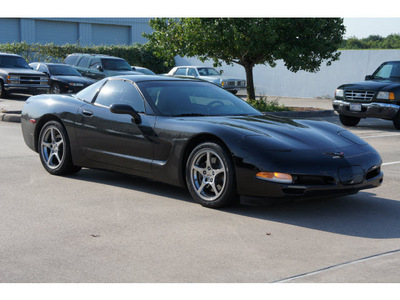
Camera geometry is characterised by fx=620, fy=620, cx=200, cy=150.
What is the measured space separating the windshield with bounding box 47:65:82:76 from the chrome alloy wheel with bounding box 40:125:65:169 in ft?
52.3

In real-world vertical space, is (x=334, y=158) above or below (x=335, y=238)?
above

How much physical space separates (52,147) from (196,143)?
2428mm

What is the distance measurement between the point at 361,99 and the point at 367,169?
9.44 m

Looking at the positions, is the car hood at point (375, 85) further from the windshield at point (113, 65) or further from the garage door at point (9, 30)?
the garage door at point (9, 30)

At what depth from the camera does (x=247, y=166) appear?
5887 millimetres

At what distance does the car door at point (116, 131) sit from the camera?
269 inches

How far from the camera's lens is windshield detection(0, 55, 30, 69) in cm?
2333

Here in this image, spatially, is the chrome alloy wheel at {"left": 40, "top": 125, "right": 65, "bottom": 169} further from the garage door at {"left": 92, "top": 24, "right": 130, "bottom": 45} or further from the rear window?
the garage door at {"left": 92, "top": 24, "right": 130, "bottom": 45}

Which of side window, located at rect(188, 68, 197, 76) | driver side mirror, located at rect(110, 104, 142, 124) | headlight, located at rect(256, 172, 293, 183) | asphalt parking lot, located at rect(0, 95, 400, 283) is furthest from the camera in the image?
side window, located at rect(188, 68, 197, 76)

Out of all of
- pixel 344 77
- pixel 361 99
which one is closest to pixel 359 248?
pixel 361 99

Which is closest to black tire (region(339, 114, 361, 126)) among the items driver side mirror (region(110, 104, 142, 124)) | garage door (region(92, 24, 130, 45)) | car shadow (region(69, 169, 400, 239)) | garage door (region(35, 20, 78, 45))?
car shadow (region(69, 169, 400, 239))

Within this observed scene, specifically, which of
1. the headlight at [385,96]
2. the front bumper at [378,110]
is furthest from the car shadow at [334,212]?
the headlight at [385,96]

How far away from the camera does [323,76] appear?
2891 centimetres

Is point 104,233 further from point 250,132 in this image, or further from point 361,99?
point 361,99
